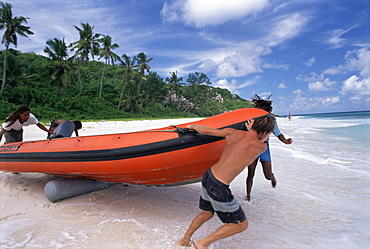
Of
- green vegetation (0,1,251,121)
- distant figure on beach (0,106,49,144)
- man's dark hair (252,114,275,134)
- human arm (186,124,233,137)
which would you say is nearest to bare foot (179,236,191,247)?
human arm (186,124,233,137)

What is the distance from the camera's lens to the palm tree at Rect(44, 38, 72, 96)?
21719mm

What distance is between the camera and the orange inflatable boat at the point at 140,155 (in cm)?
227

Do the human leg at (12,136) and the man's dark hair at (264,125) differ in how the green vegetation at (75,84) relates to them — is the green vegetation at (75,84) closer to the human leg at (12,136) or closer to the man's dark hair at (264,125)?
the human leg at (12,136)

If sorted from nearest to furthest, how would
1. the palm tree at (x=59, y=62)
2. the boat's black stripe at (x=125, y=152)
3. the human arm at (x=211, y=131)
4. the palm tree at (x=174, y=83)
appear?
the human arm at (x=211, y=131), the boat's black stripe at (x=125, y=152), the palm tree at (x=59, y=62), the palm tree at (x=174, y=83)

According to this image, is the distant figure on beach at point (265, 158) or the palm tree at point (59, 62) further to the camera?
the palm tree at point (59, 62)

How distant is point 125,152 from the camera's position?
2502 millimetres

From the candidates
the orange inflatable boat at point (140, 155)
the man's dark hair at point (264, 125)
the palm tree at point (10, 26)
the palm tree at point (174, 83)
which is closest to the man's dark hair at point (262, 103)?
the orange inflatable boat at point (140, 155)

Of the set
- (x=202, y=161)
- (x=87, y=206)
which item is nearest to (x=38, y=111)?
(x=87, y=206)

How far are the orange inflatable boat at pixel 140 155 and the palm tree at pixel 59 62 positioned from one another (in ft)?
71.2

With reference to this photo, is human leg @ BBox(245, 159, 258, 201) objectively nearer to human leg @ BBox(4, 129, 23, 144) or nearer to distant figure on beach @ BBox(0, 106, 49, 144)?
distant figure on beach @ BBox(0, 106, 49, 144)

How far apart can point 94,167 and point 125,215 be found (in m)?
0.69

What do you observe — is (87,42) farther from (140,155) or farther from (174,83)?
(140,155)

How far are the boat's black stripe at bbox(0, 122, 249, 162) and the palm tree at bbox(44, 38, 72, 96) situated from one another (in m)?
21.5

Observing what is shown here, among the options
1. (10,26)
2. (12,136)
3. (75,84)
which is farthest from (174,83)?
(12,136)
